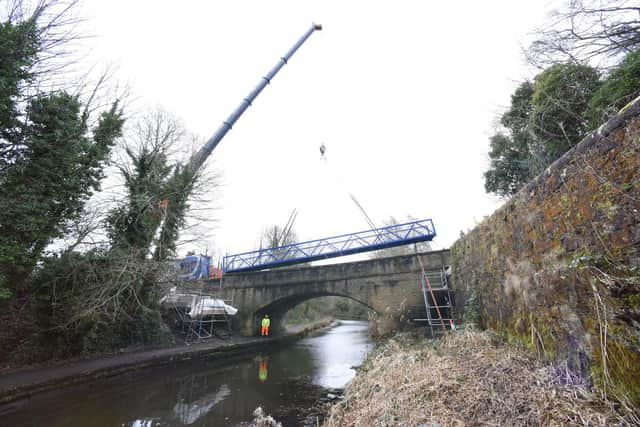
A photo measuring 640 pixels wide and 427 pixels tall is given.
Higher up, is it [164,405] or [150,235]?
[150,235]

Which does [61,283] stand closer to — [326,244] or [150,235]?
[150,235]

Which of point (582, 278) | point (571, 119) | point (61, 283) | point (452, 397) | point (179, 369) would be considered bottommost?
point (179, 369)

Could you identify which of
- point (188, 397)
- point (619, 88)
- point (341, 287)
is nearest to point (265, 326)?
point (341, 287)

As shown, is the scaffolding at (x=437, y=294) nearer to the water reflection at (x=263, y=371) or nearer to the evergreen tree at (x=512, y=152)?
the evergreen tree at (x=512, y=152)

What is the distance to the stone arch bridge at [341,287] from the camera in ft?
31.6

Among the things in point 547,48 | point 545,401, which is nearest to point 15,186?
point 545,401

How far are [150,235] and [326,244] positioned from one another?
6478mm

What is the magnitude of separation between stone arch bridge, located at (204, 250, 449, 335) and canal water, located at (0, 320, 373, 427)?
2.63m

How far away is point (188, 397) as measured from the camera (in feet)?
18.2

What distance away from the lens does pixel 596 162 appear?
2.19m

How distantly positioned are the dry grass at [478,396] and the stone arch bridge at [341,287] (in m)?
6.23

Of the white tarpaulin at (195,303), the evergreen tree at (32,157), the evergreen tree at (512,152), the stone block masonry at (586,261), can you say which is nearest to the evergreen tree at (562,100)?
the evergreen tree at (512,152)

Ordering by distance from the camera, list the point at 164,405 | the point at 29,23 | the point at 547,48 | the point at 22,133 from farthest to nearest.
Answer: the point at 22,133, the point at 29,23, the point at 164,405, the point at 547,48

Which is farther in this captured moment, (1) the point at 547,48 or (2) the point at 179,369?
(2) the point at 179,369
